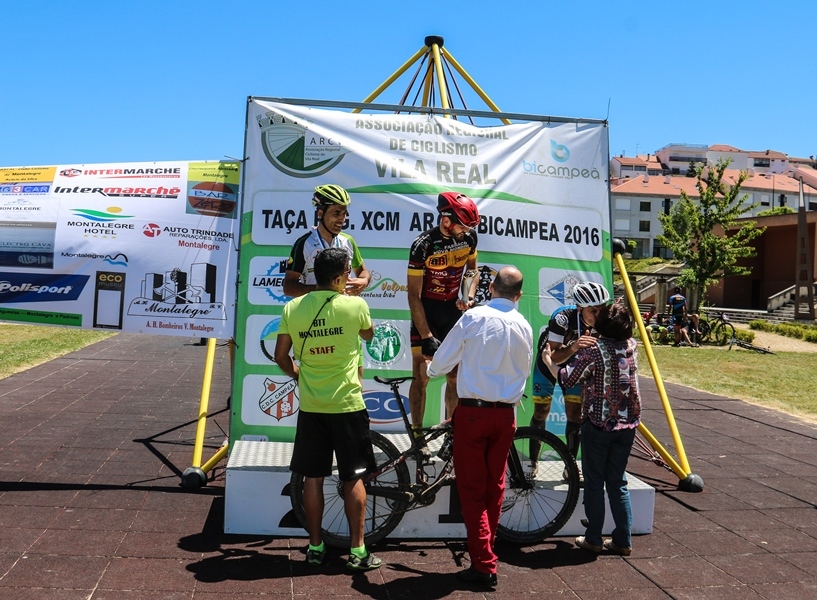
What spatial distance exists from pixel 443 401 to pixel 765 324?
2867cm

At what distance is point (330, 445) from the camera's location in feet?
15.1

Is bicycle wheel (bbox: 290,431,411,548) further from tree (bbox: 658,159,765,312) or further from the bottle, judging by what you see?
tree (bbox: 658,159,765,312)

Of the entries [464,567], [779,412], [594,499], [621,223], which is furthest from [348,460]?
[621,223]

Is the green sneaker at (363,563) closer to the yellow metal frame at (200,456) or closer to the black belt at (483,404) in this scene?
the black belt at (483,404)

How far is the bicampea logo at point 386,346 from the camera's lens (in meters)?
6.10

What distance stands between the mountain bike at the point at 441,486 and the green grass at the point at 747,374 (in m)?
7.94

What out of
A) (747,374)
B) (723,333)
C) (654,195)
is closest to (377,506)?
(747,374)

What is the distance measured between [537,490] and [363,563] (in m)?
1.29

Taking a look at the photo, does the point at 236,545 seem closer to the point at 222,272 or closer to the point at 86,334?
the point at 222,272

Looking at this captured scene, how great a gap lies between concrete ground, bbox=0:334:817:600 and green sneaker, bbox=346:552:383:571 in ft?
0.15

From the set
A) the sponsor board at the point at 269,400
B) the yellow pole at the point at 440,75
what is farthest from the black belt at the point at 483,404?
the yellow pole at the point at 440,75

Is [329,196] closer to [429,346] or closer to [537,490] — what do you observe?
[429,346]

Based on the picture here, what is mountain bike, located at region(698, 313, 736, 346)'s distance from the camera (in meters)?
24.0

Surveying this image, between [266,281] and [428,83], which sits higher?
[428,83]
